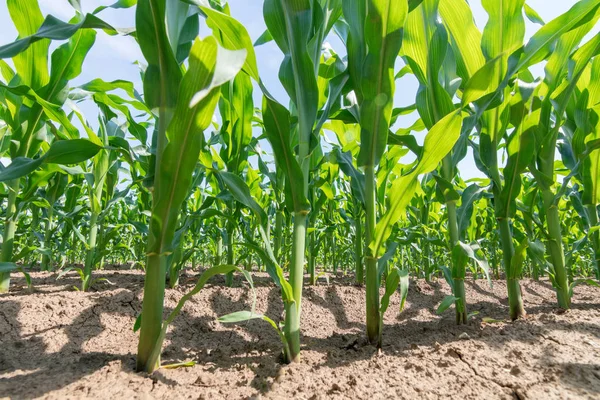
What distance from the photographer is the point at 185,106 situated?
89 centimetres

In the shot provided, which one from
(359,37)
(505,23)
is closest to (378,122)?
(359,37)

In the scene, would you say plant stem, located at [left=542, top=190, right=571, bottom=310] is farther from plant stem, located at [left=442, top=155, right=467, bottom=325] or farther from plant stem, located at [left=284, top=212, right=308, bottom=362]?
plant stem, located at [left=284, top=212, right=308, bottom=362]

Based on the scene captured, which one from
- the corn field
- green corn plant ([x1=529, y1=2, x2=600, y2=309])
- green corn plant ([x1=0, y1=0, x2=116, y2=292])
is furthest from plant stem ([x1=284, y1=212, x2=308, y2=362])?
green corn plant ([x1=529, y1=2, x2=600, y2=309])

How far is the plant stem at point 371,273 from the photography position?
142 centimetres

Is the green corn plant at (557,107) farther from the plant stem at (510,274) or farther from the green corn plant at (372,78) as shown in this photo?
the green corn plant at (372,78)

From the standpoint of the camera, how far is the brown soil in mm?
977

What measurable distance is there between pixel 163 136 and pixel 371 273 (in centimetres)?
96

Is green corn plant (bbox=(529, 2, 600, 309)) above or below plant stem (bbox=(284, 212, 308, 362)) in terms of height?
above

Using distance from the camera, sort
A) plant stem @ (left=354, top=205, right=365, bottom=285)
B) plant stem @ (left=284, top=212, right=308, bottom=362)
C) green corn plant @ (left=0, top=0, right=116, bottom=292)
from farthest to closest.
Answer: plant stem @ (left=354, top=205, right=365, bottom=285) → green corn plant @ (left=0, top=0, right=116, bottom=292) → plant stem @ (left=284, top=212, right=308, bottom=362)

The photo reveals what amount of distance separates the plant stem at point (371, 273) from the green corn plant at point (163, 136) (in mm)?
779

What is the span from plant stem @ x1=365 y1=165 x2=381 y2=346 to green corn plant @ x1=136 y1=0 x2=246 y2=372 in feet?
2.56

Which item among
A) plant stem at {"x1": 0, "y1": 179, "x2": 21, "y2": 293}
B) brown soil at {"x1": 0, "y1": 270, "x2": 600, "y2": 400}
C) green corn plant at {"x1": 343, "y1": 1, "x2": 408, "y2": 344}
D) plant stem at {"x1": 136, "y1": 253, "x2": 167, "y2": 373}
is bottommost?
brown soil at {"x1": 0, "y1": 270, "x2": 600, "y2": 400}

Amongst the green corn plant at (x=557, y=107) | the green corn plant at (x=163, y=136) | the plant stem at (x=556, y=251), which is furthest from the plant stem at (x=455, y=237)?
the green corn plant at (x=163, y=136)

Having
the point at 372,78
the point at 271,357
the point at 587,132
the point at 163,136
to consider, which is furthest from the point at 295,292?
the point at 587,132
